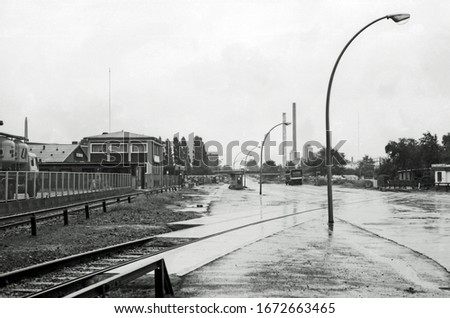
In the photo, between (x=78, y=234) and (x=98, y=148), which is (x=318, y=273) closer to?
(x=78, y=234)

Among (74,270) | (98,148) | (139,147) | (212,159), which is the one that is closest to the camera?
(74,270)

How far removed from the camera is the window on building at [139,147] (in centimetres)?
6944

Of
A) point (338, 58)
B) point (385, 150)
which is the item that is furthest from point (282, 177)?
point (338, 58)

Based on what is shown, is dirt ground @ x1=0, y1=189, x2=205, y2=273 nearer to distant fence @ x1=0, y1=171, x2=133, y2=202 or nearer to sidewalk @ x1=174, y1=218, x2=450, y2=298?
distant fence @ x1=0, y1=171, x2=133, y2=202

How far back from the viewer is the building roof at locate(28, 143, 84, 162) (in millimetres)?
66688

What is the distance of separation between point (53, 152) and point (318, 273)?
66.0 meters

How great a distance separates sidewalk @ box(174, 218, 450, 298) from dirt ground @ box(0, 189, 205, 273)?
14.0 feet

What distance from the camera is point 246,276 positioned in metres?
8.09

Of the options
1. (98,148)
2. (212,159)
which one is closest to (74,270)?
(98,148)

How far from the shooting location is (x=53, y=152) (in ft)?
227

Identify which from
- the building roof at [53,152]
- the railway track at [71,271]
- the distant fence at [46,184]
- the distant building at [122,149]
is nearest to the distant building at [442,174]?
the distant building at [122,149]

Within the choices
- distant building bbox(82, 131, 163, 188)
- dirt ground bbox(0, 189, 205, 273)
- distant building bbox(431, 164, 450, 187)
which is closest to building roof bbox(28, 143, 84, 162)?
distant building bbox(82, 131, 163, 188)

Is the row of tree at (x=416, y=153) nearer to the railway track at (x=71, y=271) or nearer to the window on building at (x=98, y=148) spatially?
the window on building at (x=98, y=148)

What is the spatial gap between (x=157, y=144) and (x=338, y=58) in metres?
61.1
